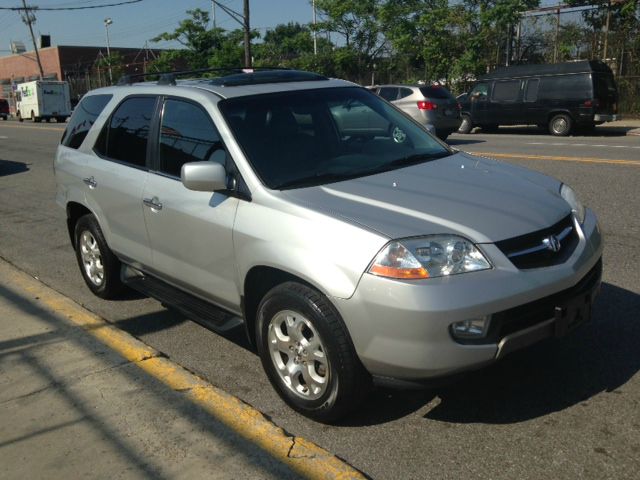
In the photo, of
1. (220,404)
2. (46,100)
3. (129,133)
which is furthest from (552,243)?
(46,100)

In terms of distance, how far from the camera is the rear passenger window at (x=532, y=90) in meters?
18.8

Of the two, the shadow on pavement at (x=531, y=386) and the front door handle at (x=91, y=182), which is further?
the front door handle at (x=91, y=182)

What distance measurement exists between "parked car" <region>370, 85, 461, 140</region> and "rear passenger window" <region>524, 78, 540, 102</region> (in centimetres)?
256

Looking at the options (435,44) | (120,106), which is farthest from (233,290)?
(435,44)

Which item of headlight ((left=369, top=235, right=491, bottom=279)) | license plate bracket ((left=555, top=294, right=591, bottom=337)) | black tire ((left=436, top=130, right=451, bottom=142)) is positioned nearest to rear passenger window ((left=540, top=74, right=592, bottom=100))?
black tire ((left=436, top=130, right=451, bottom=142))

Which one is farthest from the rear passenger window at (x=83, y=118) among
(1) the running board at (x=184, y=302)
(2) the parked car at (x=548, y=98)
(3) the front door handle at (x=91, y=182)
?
(2) the parked car at (x=548, y=98)

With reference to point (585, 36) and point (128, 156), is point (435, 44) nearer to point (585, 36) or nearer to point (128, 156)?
point (585, 36)

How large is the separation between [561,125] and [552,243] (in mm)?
16608

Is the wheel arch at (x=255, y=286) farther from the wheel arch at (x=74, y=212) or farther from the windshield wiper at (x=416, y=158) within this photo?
the wheel arch at (x=74, y=212)

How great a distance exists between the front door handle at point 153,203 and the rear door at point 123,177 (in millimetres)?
105

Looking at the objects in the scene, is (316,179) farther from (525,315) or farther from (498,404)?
(498,404)

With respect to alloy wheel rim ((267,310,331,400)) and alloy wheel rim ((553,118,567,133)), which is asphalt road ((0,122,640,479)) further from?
alloy wheel rim ((553,118,567,133))

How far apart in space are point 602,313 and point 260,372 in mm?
2373

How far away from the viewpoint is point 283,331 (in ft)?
11.2
